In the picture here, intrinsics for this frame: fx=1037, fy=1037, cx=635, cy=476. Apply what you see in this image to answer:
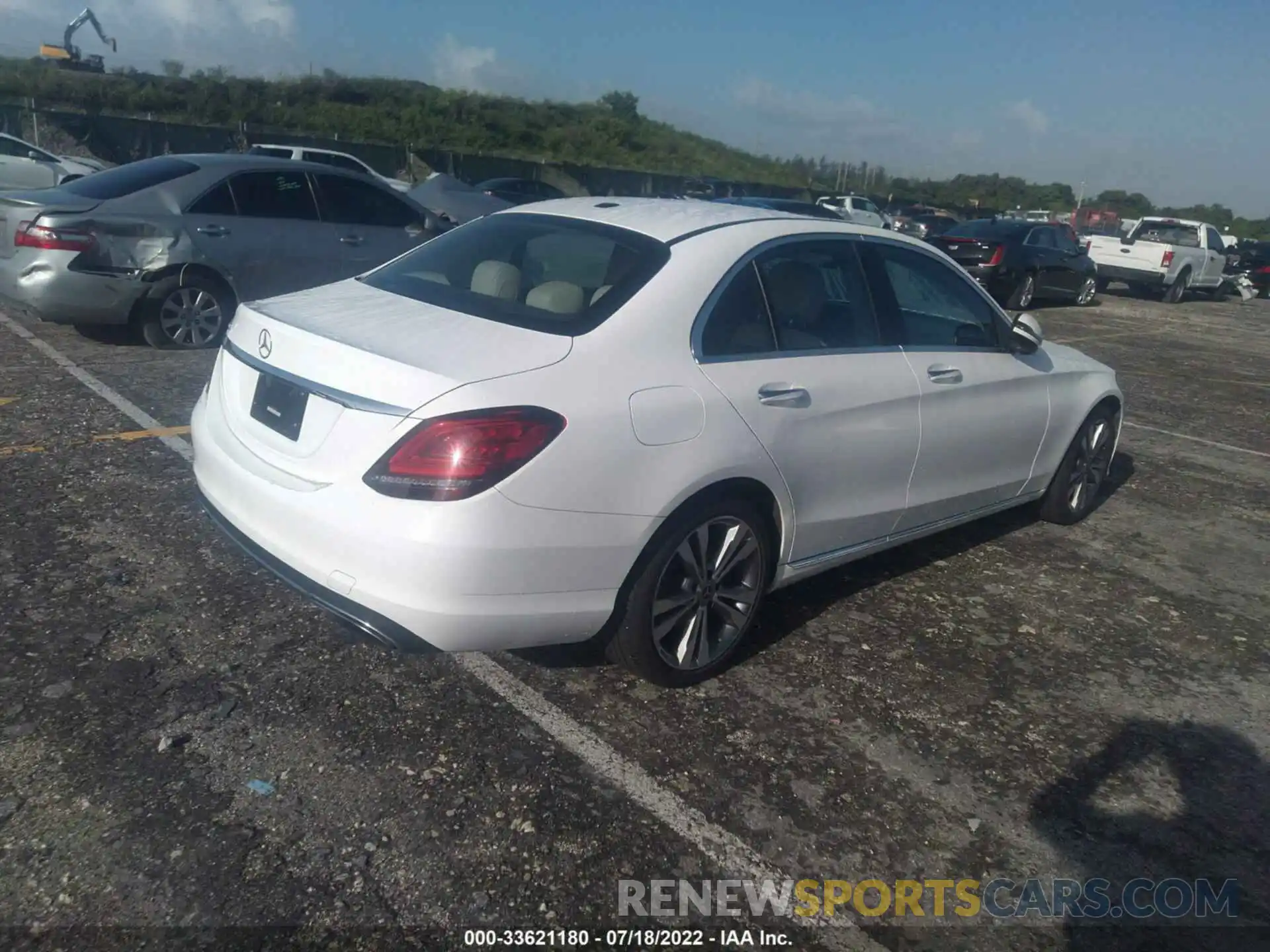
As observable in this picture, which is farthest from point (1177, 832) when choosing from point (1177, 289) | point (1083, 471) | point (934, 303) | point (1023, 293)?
point (1177, 289)

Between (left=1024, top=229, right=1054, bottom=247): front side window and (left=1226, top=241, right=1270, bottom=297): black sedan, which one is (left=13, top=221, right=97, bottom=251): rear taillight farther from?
(left=1226, top=241, right=1270, bottom=297): black sedan

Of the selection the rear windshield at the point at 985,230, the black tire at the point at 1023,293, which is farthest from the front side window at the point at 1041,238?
the black tire at the point at 1023,293

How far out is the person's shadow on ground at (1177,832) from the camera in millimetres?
2762

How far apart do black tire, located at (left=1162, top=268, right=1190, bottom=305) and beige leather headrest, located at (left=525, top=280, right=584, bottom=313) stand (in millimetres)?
21705

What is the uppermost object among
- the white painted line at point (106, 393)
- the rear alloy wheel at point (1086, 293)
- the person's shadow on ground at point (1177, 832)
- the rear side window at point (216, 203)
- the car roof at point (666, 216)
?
the car roof at point (666, 216)

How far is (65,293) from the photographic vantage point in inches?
295

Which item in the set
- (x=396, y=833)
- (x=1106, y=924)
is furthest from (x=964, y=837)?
(x=396, y=833)

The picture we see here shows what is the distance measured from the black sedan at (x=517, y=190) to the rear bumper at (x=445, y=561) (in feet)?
66.0

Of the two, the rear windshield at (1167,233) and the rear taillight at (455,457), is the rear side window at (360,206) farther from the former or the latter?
the rear windshield at (1167,233)

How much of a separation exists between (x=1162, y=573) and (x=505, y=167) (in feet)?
113

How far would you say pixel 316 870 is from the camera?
264 centimetres

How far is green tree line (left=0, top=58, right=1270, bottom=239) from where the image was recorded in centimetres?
4634

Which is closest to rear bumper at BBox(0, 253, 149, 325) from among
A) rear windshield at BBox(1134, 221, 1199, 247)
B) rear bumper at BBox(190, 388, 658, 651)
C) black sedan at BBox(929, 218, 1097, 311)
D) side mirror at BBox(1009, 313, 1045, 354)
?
rear bumper at BBox(190, 388, 658, 651)

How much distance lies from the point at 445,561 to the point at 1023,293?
53.9ft
